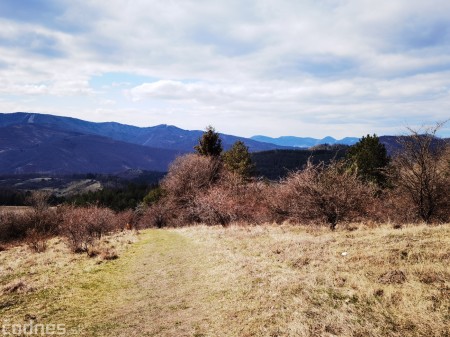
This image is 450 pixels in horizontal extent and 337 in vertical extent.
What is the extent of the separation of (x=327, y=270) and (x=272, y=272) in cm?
198

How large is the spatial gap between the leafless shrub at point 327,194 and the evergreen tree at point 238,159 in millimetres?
35377

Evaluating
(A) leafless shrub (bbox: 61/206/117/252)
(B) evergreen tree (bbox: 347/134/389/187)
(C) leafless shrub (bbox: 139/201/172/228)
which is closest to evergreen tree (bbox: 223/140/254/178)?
(C) leafless shrub (bbox: 139/201/172/228)

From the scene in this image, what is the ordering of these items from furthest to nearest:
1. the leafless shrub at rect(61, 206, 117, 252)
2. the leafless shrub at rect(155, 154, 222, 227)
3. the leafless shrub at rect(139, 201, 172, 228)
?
the leafless shrub at rect(139, 201, 172, 228) → the leafless shrub at rect(155, 154, 222, 227) → the leafless shrub at rect(61, 206, 117, 252)

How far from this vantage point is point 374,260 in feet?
34.8

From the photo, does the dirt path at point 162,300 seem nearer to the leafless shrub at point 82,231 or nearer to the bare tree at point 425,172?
the leafless shrub at point 82,231

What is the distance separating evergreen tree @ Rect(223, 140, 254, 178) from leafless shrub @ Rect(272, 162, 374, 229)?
35.4 metres

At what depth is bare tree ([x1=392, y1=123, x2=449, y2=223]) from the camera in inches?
777

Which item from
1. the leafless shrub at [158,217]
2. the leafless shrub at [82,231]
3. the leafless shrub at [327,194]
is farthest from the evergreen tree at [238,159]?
the leafless shrub at [327,194]

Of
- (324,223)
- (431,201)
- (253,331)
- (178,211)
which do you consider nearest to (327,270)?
(253,331)


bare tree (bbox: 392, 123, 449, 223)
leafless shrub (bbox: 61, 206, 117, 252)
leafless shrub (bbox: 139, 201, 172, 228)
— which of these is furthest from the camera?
leafless shrub (bbox: 139, 201, 172, 228)

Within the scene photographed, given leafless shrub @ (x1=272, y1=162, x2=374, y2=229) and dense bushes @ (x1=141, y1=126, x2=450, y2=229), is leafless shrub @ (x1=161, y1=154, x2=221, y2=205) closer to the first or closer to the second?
dense bushes @ (x1=141, y1=126, x2=450, y2=229)

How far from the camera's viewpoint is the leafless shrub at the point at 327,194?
20.0 m

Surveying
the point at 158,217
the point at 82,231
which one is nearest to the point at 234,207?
the point at 82,231

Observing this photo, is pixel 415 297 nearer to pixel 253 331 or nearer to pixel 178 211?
pixel 253 331
